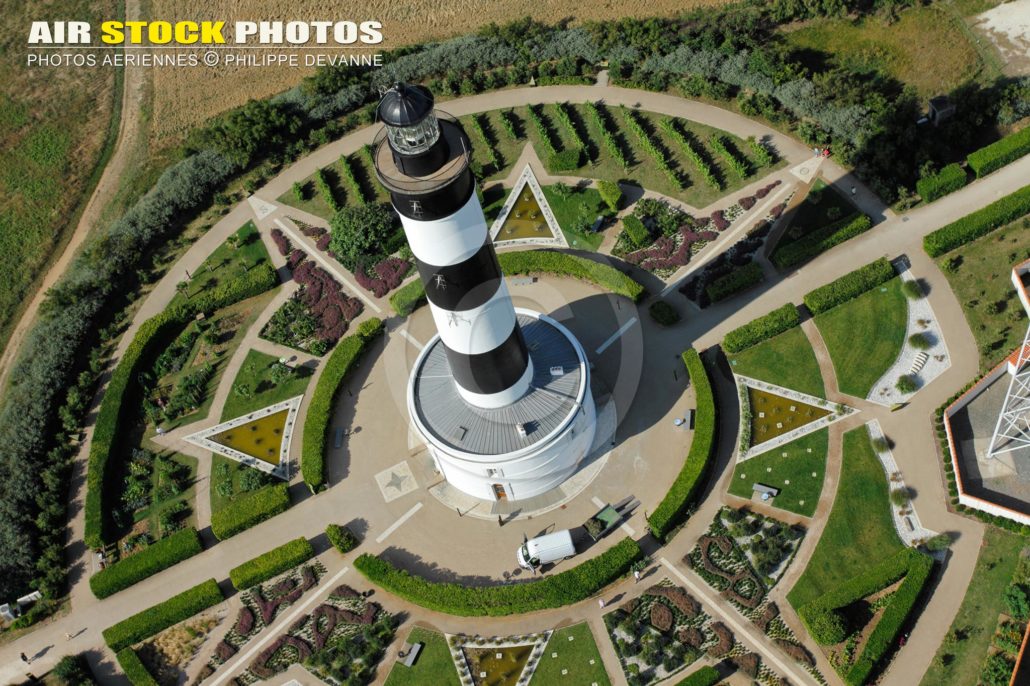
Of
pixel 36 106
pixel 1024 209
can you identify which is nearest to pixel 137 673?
pixel 36 106

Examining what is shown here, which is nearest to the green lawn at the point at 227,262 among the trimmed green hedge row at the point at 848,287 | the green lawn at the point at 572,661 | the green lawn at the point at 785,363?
the green lawn at the point at 572,661

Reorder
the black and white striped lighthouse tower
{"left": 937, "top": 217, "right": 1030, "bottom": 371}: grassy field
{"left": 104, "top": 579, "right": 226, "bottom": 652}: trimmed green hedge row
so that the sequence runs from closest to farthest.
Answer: the black and white striped lighthouse tower → {"left": 104, "top": 579, "right": 226, "bottom": 652}: trimmed green hedge row → {"left": 937, "top": 217, "right": 1030, "bottom": 371}: grassy field

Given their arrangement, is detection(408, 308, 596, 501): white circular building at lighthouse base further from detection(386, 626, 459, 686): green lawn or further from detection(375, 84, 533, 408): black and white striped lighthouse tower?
detection(386, 626, 459, 686): green lawn

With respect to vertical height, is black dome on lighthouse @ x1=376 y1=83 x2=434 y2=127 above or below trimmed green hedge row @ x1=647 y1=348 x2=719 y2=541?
above

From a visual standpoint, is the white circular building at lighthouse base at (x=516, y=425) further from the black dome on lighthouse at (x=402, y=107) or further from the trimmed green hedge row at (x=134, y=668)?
the trimmed green hedge row at (x=134, y=668)

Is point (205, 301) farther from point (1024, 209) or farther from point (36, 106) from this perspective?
point (1024, 209)

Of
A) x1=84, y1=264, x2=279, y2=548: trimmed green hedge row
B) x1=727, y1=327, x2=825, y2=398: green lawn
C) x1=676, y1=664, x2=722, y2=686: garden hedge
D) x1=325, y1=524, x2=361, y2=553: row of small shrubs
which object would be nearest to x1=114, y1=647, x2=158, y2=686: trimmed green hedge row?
x1=84, y1=264, x2=279, y2=548: trimmed green hedge row
